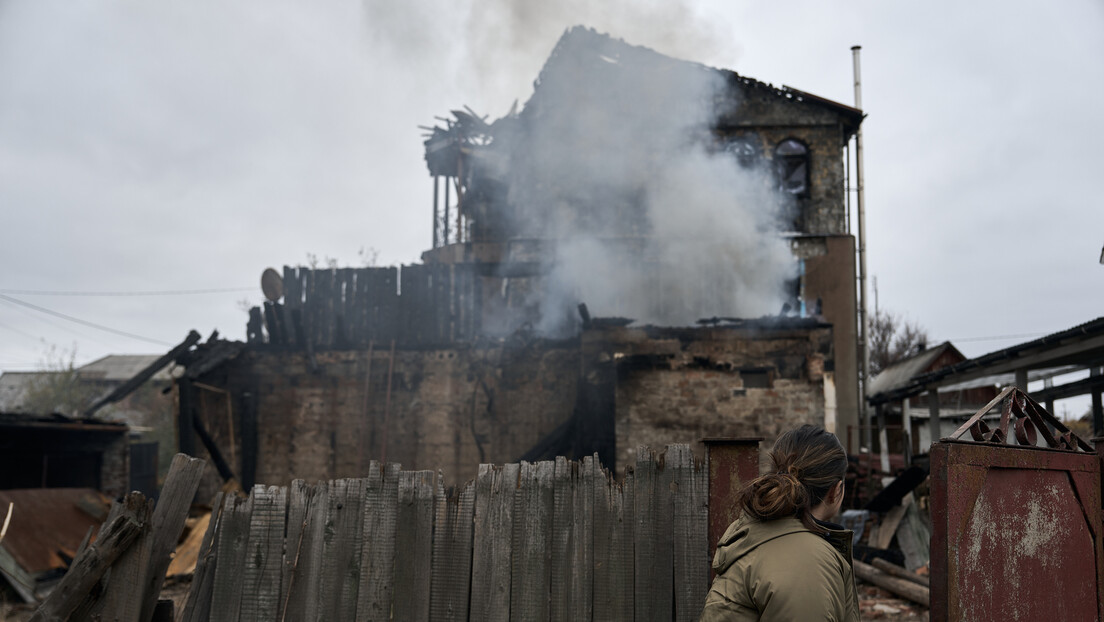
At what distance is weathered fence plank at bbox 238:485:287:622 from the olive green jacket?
2574mm

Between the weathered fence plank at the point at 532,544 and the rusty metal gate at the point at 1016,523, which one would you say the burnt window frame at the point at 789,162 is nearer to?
the rusty metal gate at the point at 1016,523

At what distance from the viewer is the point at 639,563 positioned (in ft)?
11.5

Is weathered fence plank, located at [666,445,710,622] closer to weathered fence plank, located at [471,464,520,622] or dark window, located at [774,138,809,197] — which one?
weathered fence plank, located at [471,464,520,622]

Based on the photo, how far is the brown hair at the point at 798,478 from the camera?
7.04 feet

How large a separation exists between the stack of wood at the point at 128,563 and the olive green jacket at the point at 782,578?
3.25 m

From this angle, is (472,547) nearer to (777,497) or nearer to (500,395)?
(777,497)

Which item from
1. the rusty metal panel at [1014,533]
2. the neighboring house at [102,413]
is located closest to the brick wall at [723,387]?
the rusty metal panel at [1014,533]

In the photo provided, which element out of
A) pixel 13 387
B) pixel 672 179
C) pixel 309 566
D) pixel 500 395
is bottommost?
pixel 13 387

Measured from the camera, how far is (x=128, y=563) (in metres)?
3.92

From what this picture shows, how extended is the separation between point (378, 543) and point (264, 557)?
0.64m

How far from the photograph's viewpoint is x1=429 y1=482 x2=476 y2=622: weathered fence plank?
3637 millimetres

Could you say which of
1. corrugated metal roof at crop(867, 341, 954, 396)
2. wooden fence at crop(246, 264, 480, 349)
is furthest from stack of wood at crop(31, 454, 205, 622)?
corrugated metal roof at crop(867, 341, 954, 396)

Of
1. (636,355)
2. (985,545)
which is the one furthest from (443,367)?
(985,545)

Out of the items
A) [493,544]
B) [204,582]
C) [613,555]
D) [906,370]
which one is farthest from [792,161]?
[204,582]
